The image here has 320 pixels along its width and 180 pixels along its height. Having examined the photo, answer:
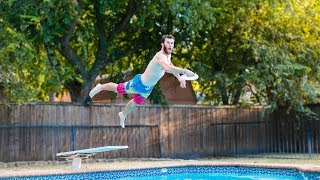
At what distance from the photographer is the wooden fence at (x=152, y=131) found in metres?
13.4

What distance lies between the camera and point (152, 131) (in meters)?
15.8

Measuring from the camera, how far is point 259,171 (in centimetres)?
1137

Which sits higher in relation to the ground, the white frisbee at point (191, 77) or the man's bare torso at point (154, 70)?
the man's bare torso at point (154, 70)

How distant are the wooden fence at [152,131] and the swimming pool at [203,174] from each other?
138 inches

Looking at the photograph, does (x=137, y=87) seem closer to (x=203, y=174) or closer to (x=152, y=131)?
(x=203, y=174)

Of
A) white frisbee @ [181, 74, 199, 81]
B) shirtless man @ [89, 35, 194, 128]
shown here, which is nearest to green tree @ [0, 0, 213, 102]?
shirtless man @ [89, 35, 194, 128]

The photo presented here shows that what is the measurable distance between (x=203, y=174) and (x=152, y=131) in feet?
13.0

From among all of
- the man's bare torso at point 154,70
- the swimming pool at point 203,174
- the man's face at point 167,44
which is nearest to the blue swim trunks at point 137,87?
the man's bare torso at point 154,70

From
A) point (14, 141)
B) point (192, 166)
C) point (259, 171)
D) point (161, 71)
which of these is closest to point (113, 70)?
point (14, 141)

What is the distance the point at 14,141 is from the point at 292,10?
934 centimetres

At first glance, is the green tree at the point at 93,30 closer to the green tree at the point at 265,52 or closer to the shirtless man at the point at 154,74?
the green tree at the point at 265,52

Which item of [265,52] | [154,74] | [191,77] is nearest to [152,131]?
[265,52]

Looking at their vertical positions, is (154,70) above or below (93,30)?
below

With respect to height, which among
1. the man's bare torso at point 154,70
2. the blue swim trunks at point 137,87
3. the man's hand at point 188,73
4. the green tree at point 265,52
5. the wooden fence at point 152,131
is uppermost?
the green tree at point 265,52
